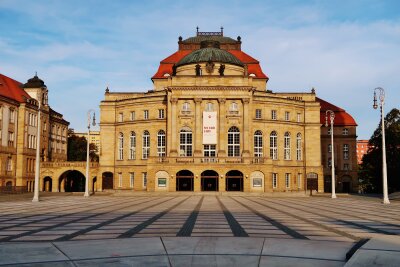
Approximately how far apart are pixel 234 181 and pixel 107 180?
82.7 feet

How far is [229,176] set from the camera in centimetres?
7338

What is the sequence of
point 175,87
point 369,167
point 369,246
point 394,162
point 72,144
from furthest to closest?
point 72,144, point 369,167, point 394,162, point 175,87, point 369,246

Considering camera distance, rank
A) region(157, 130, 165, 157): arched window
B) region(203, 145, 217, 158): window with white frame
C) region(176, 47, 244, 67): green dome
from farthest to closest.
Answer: region(176, 47, 244, 67): green dome < region(157, 130, 165, 157): arched window < region(203, 145, 217, 158): window with white frame

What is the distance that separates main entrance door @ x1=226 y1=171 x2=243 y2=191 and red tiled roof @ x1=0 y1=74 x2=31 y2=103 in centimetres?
4059

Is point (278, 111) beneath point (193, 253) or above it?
above

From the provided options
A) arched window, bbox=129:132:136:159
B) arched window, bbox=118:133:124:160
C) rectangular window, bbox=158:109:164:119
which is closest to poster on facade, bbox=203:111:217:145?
rectangular window, bbox=158:109:164:119

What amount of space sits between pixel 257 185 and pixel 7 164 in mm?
43237

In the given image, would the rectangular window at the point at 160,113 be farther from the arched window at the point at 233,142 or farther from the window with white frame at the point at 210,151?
the arched window at the point at 233,142

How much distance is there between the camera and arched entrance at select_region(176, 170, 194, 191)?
247ft

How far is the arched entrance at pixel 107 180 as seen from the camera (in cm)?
8738

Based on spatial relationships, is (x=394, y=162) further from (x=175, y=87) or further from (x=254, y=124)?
(x=175, y=87)

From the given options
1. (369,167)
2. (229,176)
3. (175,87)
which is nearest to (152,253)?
(229,176)

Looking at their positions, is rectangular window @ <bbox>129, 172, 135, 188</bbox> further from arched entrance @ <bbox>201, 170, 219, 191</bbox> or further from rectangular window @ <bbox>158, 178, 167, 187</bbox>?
arched entrance @ <bbox>201, 170, 219, 191</bbox>

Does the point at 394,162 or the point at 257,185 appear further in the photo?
the point at 394,162
